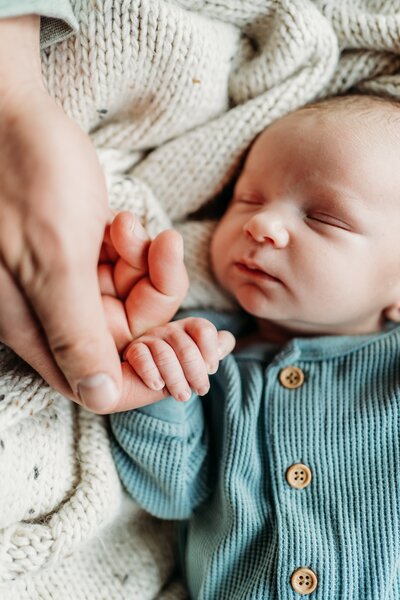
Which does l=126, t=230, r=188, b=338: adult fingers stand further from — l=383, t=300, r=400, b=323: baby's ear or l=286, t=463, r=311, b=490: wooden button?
l=383, t=300, r=400, b=323: baby's ear

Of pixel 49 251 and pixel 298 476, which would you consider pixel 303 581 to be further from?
pixel 49 251

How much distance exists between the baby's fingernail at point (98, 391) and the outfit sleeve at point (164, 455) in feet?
1.15

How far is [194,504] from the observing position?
136cm

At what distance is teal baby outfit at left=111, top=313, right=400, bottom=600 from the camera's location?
120 cm

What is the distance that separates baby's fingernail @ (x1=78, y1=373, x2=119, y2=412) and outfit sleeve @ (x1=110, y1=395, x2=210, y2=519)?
13.8 inches

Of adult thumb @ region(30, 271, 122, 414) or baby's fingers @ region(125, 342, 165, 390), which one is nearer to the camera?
adult thumb @ region(30, 271, 122, 414)

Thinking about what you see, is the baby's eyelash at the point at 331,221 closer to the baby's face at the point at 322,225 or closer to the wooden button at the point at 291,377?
the baby's face at the point at 322,225

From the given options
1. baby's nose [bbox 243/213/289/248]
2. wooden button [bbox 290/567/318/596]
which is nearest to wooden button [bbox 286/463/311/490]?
wooden button [bbox 290/567/318/596]

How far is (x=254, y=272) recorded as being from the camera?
1321mm

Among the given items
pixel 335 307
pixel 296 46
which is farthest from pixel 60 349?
Answer: pixel 296 46

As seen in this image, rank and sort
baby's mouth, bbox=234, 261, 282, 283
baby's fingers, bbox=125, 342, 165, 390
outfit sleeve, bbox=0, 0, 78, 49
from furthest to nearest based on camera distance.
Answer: baby's mouth, bbox=234, 261, 282, 283 → baby's fingers, bbox=125, 342, 165, 390 → outfit sleeve, bbox=0, 0, 78, 49

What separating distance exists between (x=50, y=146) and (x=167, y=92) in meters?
0.49

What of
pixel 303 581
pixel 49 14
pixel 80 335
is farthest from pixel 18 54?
pixel 303 581

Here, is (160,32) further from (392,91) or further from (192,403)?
(192,403)
